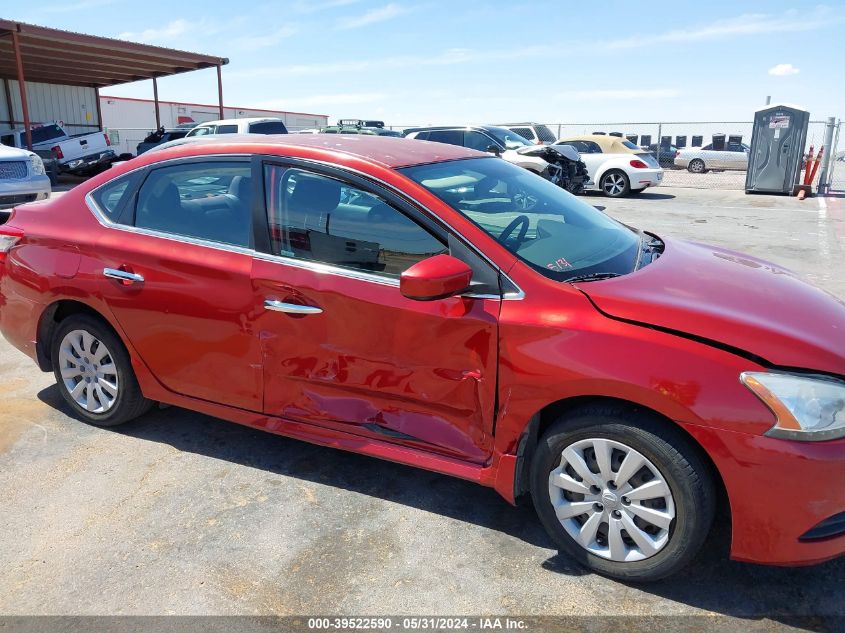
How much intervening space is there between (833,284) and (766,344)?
19.2ft

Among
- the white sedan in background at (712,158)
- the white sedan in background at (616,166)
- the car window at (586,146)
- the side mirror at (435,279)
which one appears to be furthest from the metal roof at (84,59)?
the side mirror at (435,279)

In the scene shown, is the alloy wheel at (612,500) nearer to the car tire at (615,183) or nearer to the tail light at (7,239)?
the tail light at (7,239)

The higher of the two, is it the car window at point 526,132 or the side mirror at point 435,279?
the car window at point 526,132

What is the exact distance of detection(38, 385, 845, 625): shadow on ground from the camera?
251cm

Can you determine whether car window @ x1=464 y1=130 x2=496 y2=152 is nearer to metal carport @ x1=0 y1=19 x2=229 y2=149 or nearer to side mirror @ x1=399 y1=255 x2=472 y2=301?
metal carport @ x1=0 y1=19 x2=229 y2=149

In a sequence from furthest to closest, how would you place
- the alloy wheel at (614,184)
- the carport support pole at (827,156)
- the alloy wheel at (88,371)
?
the carport support pole at (827,156), the alloy wheel at (614,184), the alloy wheel at (88,371)

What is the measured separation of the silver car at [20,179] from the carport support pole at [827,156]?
1803 cm

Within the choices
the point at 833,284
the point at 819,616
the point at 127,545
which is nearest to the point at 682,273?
the point at 819,616

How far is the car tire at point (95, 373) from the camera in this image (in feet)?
12.1

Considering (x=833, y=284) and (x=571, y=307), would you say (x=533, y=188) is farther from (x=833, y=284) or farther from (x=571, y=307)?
(x=833, y=284)

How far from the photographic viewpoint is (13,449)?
3.66m

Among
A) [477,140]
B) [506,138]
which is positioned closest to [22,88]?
[477,140]

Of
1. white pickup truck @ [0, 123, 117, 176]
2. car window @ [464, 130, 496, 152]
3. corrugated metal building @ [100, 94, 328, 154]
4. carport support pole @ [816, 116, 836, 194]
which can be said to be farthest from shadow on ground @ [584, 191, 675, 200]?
corrugated metal building @ [100, 94, 328, 154]

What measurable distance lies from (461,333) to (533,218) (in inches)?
34.9
